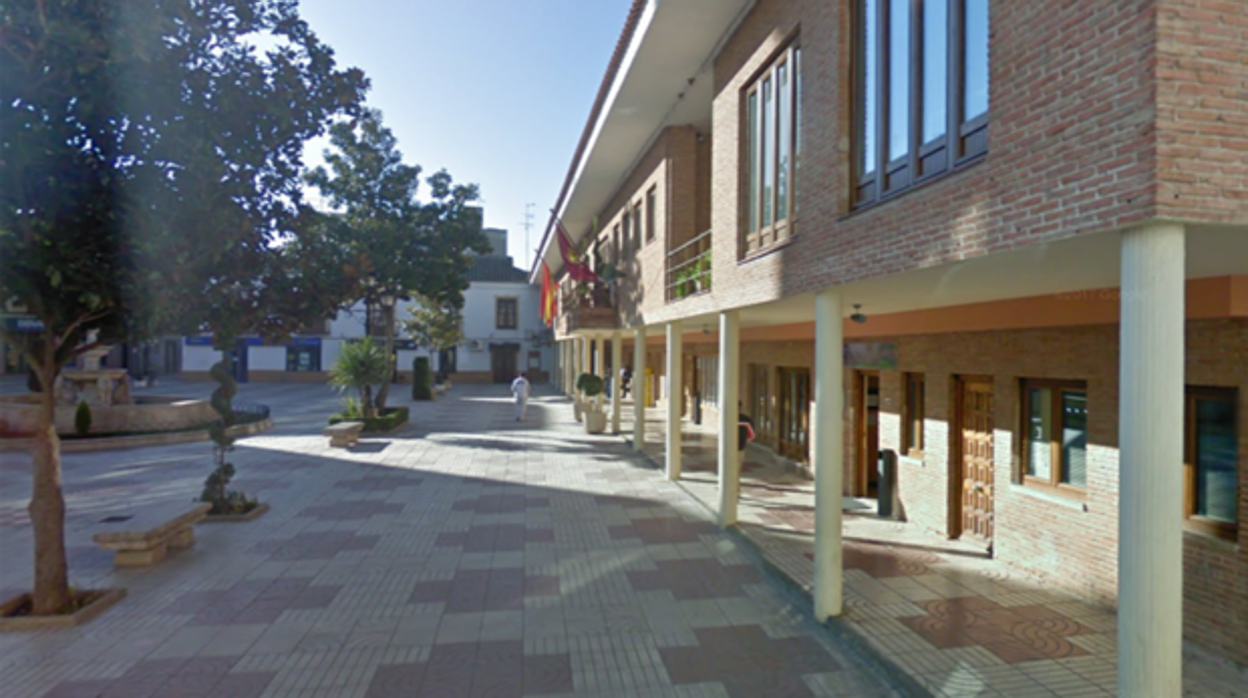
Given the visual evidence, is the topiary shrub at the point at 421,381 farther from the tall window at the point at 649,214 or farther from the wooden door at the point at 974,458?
the wooden door at the point at 974,458

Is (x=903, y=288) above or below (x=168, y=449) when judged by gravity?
above

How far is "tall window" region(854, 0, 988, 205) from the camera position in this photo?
434 centimetres

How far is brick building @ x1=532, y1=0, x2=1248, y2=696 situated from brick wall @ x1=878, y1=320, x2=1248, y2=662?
0.07ft

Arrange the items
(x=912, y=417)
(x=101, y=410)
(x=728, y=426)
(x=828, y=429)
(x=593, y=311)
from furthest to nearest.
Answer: (x=101, y=410) < (x=593, y=311) < (x=912, y=417) < (x=728, y=426) < (x=828, y=429)

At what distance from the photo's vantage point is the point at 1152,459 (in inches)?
118

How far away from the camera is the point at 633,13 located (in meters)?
9.39

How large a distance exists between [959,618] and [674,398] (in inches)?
243

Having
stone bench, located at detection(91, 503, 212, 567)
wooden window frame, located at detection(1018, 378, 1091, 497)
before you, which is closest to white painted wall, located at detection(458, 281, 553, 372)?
stone bench, located at detection(91, 503, 212, 567)

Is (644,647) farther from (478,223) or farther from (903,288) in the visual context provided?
(478,223)

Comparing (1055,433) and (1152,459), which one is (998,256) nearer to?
(1152,459)

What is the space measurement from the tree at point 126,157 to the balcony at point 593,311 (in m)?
9.87

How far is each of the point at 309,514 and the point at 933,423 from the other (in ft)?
26.8

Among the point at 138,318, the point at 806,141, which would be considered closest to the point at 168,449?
the point at 138,318

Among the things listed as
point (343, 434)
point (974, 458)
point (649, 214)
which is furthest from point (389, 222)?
point (974, 458)
